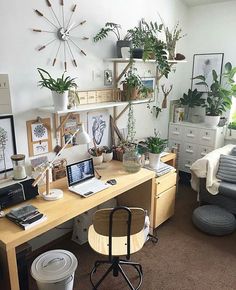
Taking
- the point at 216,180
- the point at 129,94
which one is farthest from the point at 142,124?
the point at 216,180

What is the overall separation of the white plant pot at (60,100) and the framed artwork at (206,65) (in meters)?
2.39

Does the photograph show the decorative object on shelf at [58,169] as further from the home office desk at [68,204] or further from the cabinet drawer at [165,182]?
the cabinet drawer at [165,182]

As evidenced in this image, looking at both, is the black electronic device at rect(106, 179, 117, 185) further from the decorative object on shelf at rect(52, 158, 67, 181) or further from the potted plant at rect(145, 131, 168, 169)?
the potted plant at rect(145, 131, 168, 169)

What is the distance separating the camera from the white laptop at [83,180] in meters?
2.10

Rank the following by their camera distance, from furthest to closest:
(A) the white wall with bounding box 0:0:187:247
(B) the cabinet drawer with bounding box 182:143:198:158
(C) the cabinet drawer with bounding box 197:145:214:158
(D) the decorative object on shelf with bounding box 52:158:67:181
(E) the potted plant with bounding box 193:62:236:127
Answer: (B) the cabinet drawer with bounding box 182:143:198:158, (C) the cabinet drawer with bounding box 197:145:214:158, (E) the potted plant with bounding box 193:62:236:127, (D) the decorative object on shelf with bounding box 52:158:67:181, (A) the white wall with bounding box 0:0:187:247

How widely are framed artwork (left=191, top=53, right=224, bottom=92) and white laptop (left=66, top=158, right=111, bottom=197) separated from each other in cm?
229

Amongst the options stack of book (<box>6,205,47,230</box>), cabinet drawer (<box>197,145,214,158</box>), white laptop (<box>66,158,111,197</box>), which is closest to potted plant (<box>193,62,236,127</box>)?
cabinet drawer (<box>197,145,214,158</box>)

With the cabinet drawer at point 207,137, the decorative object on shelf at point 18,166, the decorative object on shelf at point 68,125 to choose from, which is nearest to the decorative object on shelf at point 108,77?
the decorative object on shelf at point 68,125

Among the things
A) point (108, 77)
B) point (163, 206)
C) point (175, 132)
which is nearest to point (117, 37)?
point (108, 77)

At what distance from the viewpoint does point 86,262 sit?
2.33 metres

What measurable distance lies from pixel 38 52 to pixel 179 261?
6.93 feet

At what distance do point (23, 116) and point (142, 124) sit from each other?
1.62 metres

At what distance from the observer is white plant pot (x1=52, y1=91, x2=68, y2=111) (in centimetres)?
204

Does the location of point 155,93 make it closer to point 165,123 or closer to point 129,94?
point 165,123
